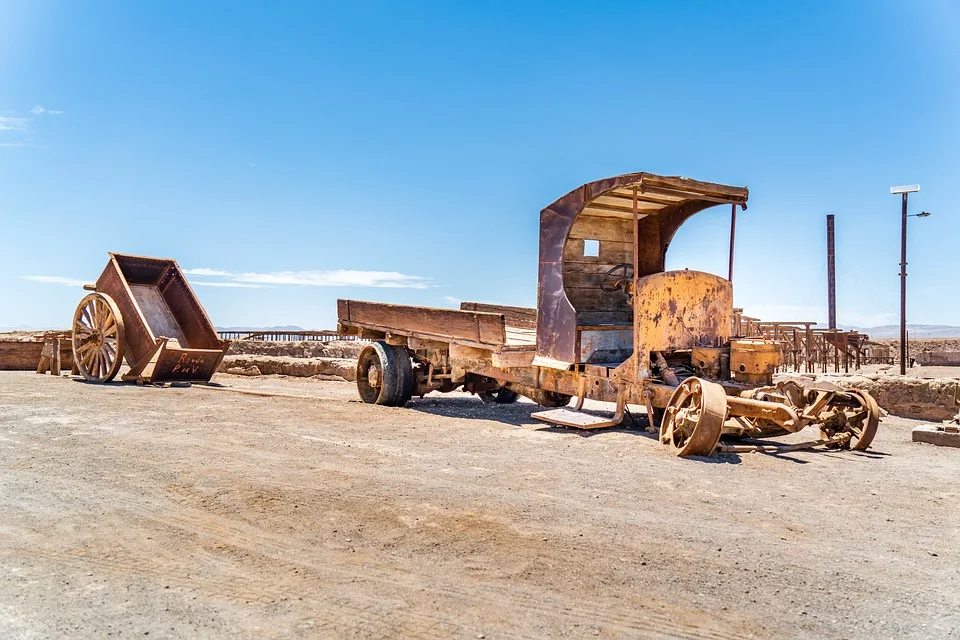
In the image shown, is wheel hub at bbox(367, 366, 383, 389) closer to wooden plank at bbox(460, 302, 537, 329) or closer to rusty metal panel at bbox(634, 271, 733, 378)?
wooden plank at bbox(460, 302, 537, 329)

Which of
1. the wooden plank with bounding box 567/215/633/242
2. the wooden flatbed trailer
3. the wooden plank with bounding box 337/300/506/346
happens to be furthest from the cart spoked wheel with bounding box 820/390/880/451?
the wooden plank with bounding box 337/300/506/346

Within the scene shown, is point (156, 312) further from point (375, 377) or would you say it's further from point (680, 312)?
point (680, 312)

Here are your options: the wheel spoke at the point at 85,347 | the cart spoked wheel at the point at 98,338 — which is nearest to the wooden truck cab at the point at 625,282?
the cart spoked wheel at the point at 98,338

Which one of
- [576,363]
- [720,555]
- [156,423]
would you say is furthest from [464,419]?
[720,555]

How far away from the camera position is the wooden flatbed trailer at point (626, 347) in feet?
24.4

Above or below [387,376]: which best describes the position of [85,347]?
above

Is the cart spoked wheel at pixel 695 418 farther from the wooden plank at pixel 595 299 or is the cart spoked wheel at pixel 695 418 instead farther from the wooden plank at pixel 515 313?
the wooden plank at pixel 515 313

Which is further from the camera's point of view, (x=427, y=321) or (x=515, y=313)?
(x=515, y=313)

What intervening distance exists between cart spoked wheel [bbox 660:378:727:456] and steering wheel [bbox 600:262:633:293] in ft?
9.66

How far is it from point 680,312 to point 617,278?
1899 millimetres

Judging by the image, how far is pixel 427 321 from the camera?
1103cm

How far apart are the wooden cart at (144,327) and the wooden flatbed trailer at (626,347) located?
4.18 meters

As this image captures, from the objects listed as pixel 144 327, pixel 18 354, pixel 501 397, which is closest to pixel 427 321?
pixel 501 397

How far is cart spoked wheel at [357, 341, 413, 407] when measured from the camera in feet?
36.7
